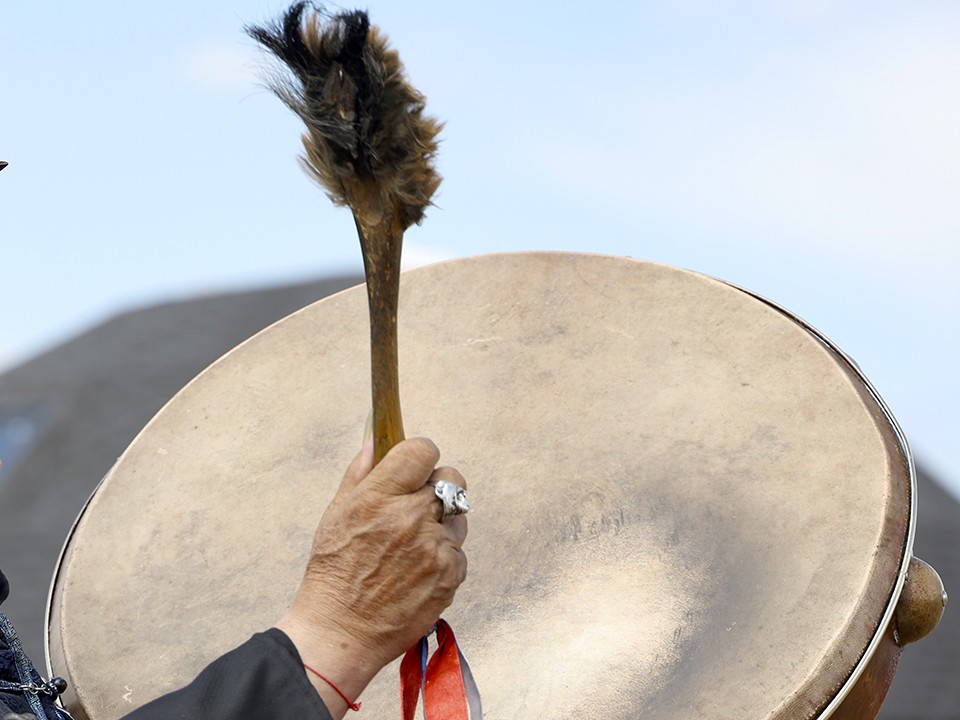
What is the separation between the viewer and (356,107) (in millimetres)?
1089

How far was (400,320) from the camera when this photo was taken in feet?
5.74

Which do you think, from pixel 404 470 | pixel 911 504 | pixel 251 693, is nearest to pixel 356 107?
pixel 404 470

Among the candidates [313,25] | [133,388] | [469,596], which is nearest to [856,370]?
[469,596]

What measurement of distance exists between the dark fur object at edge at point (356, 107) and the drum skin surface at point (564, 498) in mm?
483

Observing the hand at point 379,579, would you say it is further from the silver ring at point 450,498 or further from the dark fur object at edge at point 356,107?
the dark fur object at edge at point 356,107

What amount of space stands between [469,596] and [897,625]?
0.47m

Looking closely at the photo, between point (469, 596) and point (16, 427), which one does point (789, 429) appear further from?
point (16, 427)

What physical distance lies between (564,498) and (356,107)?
0.57m

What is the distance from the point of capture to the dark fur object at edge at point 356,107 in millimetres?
1081

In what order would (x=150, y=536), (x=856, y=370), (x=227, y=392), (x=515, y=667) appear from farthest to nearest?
1. (x=227, y=392)
2. (x=150, y=536)
3. (x=856, y=370)
4. (x=515, y=667)

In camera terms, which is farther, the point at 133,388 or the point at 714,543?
the point at 133,388

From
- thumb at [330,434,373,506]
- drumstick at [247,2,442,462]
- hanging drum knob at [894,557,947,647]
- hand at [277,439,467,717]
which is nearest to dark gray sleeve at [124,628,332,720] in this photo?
hand at [277,439,467,717]

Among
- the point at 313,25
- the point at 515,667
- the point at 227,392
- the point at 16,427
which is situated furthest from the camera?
the point at 16,427

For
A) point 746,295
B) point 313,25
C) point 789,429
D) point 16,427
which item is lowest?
point 16,427
